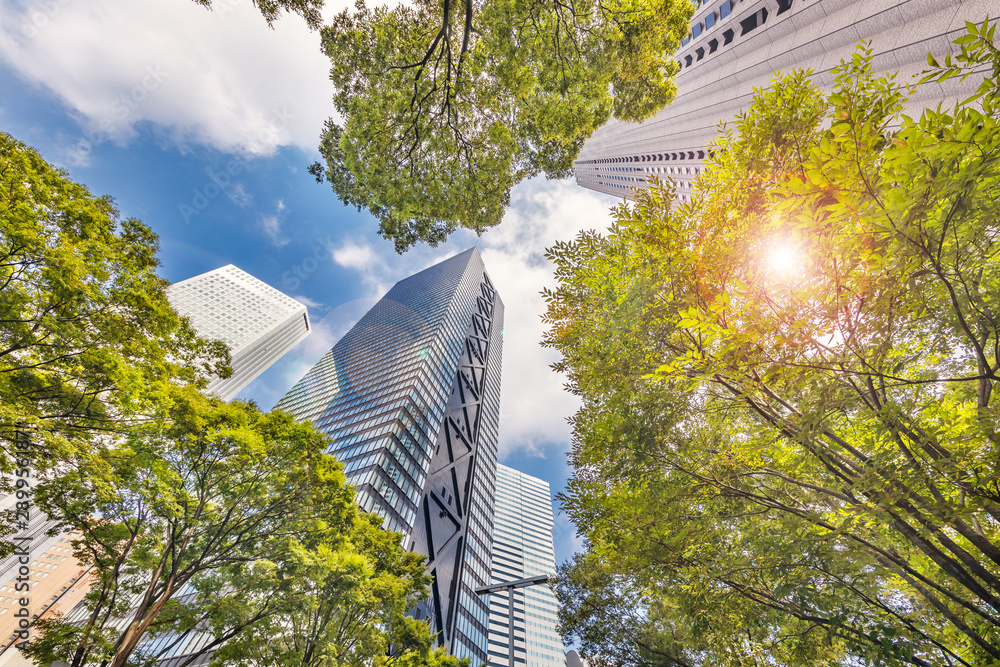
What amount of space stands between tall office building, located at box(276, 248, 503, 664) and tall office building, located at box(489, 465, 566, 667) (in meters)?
25.3

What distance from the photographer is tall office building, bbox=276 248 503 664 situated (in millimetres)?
32375

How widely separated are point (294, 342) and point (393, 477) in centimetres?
10445

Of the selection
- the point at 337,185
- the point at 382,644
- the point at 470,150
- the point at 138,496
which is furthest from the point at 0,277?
the point at 382,644

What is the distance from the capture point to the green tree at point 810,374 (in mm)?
3234

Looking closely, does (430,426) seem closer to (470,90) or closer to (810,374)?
(470,90)

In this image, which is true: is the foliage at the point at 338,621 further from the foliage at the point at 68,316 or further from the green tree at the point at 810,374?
the green tree at the point at 810,374

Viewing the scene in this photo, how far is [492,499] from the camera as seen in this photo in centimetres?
5444

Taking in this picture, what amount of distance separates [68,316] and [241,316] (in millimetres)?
107969

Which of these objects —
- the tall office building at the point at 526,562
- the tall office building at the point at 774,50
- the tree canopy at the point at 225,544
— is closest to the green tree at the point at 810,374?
the tree canopy at the point at 225,544

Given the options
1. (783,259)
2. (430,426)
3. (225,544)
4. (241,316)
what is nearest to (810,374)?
(783,259)

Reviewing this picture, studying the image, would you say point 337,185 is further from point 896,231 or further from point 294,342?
point 294,342

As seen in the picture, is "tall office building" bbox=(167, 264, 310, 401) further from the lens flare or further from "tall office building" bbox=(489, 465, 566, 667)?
the lens flare

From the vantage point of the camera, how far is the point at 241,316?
95.2 m

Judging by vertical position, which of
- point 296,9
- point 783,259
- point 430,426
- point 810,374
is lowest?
point 810,374
